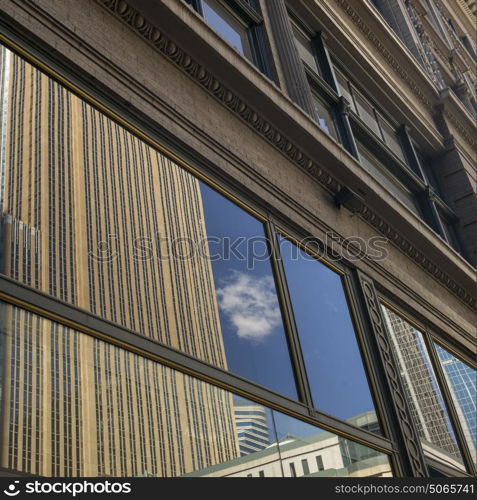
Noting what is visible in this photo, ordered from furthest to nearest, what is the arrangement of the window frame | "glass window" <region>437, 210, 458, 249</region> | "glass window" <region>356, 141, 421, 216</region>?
"glass window" <region>437, 210, 458, 249</region> < "glass window" <region>356, 141, 421, 216</region> < the window frame

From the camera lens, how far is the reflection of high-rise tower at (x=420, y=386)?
1097 centimetres

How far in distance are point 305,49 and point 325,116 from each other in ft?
5.80

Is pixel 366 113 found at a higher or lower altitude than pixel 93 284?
higher

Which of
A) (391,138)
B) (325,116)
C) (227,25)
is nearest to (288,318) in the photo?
(227,25)

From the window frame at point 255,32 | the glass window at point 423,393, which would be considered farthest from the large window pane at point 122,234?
the window frame at point 255,32

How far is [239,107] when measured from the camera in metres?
10.2

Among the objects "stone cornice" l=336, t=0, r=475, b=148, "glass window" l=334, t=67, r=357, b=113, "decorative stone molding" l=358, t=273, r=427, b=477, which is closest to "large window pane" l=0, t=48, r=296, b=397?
"decorative stone molding" l=358, t=273, r=427, b=477

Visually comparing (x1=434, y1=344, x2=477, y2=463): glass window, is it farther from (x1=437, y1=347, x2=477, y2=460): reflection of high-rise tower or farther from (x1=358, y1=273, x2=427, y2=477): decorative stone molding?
(x1=358, y1=273, x2=427, y2=477): decorative stone molding

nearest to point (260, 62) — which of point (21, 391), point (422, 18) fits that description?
point (21, 391)

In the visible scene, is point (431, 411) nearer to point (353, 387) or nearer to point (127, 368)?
point (353, 387)

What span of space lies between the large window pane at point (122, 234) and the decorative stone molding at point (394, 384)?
2300mm

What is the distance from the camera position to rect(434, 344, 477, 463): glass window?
12.1 meters

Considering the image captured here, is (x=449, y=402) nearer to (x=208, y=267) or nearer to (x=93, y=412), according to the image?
(x=208, y=267)

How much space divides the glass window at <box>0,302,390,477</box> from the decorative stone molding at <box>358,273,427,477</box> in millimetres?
2941
